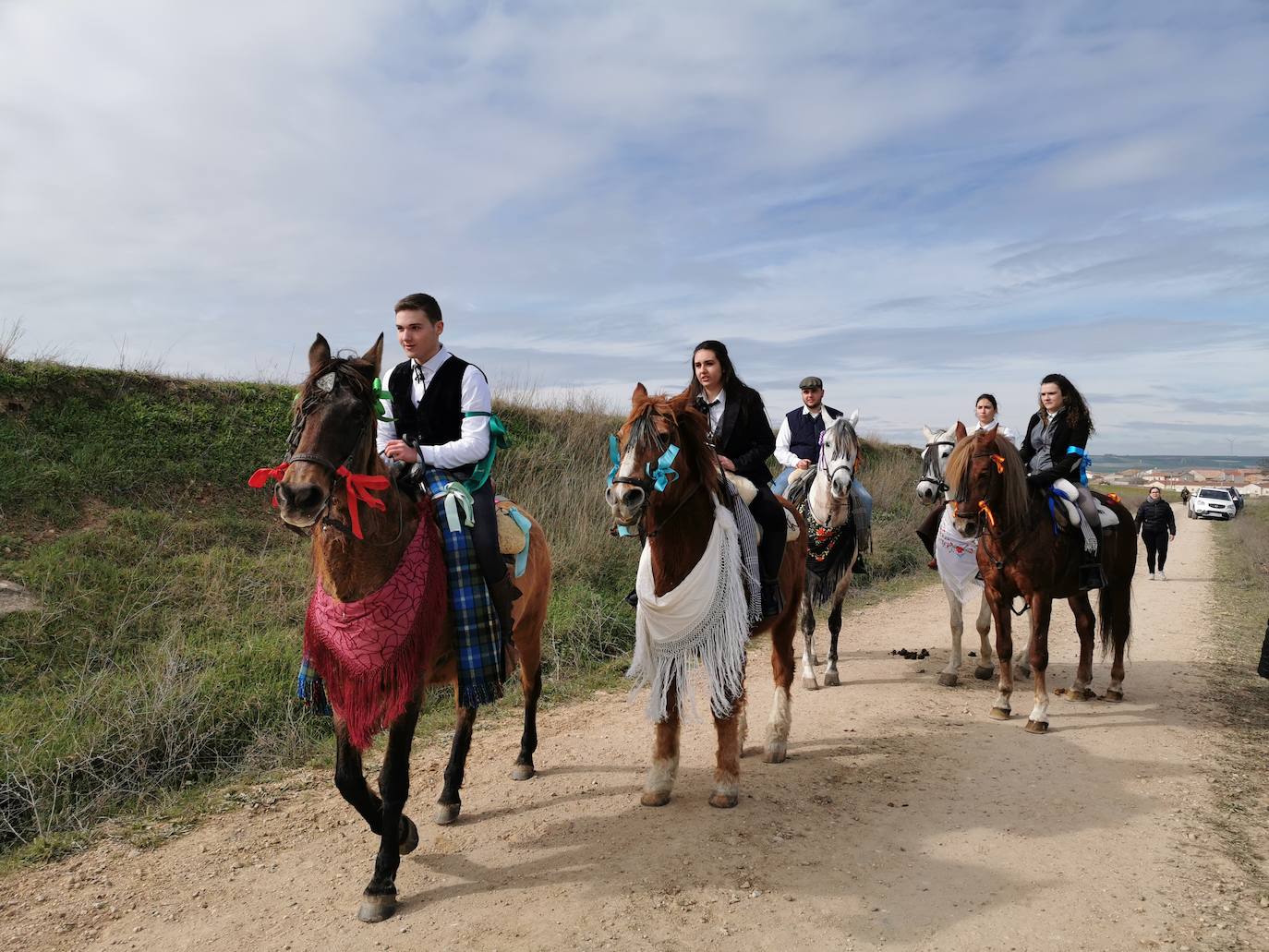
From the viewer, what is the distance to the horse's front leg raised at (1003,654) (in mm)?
6102

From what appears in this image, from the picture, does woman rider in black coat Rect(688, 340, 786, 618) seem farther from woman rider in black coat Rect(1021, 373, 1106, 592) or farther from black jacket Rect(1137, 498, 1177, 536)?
black jacket Rect(1137, 498, 1177, 536)

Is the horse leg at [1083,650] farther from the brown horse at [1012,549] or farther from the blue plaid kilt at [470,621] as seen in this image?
the blue plaid kilt at [470,621]

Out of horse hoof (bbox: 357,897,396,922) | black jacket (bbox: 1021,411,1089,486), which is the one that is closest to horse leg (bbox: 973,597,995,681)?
black jacket (bbox: 1021,411,1089,486)

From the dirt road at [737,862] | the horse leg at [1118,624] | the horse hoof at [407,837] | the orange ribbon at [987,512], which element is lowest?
the dirt road at [737,862]

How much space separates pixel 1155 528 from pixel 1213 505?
26.5m

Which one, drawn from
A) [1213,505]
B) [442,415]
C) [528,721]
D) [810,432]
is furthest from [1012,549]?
[1213,505]

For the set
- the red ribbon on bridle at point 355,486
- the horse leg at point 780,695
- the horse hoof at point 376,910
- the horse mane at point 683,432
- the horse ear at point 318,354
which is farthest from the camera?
the horse leg at point 780,695

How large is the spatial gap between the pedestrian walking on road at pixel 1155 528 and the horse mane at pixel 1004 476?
33.0ft

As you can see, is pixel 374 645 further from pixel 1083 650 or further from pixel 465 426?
pixel 1083 650

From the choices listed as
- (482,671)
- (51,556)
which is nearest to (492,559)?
(482,671)

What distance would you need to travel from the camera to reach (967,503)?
610 centimetres

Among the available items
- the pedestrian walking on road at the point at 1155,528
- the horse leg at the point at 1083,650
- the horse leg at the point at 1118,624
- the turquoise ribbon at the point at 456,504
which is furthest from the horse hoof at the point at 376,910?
the pedestrian walking on road at the point at 1155,528

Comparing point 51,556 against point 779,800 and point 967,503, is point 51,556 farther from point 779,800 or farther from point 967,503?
point 967,503

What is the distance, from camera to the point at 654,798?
14.3ft
